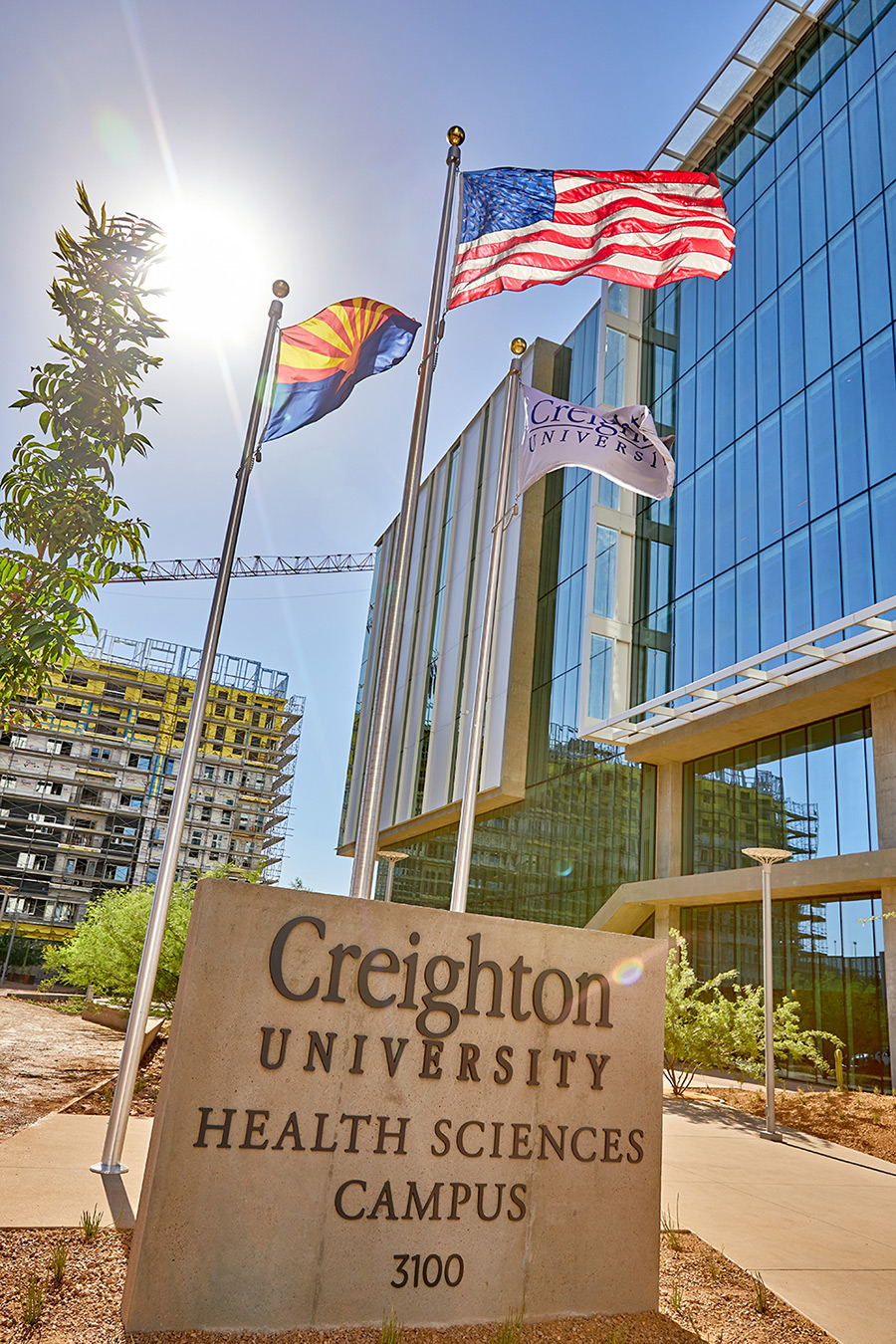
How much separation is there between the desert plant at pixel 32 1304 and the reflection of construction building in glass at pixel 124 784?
7253cm

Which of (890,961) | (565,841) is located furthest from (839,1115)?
(565,841)

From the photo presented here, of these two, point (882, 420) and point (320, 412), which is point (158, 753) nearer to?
point (882, 420)

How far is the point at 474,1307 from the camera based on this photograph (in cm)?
542

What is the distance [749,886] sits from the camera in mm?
24609

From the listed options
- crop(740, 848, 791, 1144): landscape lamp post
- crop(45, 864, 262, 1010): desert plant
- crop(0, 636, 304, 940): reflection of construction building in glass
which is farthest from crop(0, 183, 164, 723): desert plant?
crop(0, 636, 304, 940): reflection of construction building in glass

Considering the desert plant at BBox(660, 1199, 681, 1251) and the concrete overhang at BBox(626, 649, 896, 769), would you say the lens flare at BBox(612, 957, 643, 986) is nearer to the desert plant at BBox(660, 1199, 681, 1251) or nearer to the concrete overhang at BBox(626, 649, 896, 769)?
the desert plant at BBox(660, 1199, 681, 1251)

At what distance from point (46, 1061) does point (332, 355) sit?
11.2 m

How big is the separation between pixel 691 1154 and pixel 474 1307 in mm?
6915

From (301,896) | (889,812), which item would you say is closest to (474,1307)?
(301,896)

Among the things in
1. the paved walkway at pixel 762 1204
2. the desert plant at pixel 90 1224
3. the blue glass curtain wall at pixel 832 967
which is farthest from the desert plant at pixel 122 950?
the blue glass curtain wall at pixel 832 967

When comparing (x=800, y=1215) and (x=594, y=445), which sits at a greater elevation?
(x=594, y=445)

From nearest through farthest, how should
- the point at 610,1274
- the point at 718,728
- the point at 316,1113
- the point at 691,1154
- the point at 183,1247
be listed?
the point at 183,1247 → the point at 316,1113 → the point at 610,1274 → the point at 691,1154 → the point at 718,728

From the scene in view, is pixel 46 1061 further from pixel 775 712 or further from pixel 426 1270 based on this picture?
pixel 775 712

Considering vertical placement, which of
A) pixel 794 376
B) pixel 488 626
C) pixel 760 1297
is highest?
pixel 794 376
